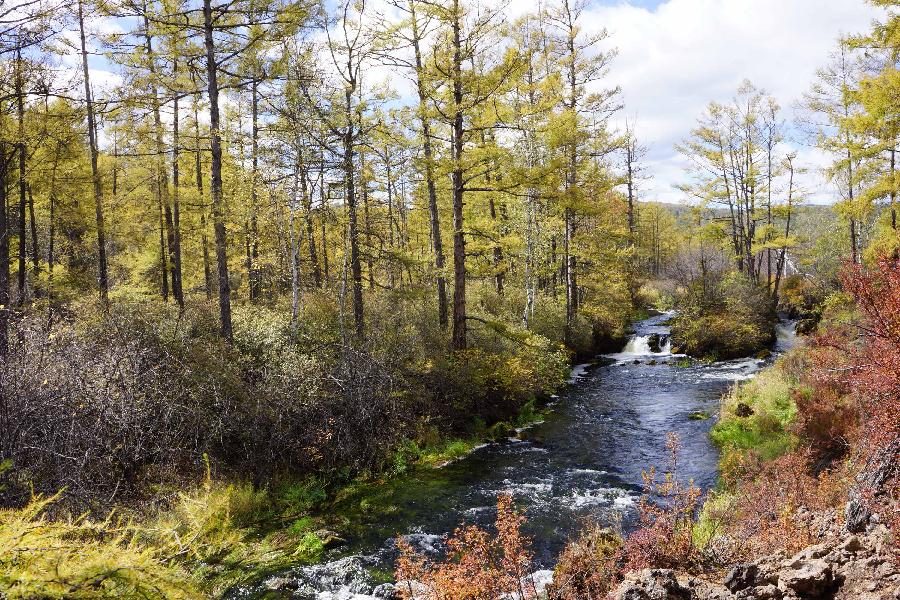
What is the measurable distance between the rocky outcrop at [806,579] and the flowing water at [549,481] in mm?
2265

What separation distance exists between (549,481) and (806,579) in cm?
625

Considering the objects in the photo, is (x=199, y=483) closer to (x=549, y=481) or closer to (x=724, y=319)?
(x=549, y=481)

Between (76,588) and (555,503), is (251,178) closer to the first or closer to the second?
(555,503)

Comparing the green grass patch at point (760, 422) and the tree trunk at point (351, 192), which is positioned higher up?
the tree trunk at point (351, 192)

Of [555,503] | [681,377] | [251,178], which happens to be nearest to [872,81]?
[681,377]

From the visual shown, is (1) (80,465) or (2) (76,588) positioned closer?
(2) (76,588)

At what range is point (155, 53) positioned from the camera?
35.7 feet

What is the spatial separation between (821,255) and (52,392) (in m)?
40.4

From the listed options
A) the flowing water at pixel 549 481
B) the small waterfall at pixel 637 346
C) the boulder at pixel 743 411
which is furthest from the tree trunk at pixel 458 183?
the small waterfall at pixel 637 346

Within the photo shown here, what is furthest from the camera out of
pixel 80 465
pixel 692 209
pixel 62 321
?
pixel 692 209

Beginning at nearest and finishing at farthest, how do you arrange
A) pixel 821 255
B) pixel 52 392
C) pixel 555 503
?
pixel 52 392
pixel 555 503
pixel 821 255

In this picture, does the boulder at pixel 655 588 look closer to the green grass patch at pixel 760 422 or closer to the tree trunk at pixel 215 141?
the green grass patch at pixel 760 422

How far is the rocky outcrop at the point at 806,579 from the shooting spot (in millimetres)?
3385

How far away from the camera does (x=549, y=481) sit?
963 cm
